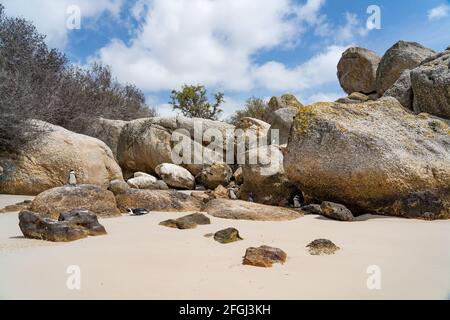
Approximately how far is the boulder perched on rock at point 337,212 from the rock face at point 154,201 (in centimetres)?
198

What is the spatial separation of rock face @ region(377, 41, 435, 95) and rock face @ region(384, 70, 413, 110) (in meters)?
3.79

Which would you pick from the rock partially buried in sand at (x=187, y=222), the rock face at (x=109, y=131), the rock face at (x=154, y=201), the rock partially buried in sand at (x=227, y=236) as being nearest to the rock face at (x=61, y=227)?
the rock partially buried in sand at (x=187, y=222)

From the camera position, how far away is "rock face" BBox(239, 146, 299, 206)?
6.63 metres

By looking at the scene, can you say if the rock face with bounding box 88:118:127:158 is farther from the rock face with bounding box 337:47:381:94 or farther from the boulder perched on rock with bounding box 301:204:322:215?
the boulder perched on rock with bounding box 301:204:322:215

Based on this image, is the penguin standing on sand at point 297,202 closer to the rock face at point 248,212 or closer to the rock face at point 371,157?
the rock face at point 371,157

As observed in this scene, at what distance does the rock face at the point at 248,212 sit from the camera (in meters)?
4.98

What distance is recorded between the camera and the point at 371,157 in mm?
5191

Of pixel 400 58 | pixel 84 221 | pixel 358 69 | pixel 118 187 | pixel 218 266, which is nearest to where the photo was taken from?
pixel 218 266

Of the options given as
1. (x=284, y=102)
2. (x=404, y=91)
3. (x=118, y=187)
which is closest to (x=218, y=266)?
(x=118, y=187)

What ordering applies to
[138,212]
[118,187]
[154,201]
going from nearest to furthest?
1. [138,212]
2. [154,201]
3. [118,187]

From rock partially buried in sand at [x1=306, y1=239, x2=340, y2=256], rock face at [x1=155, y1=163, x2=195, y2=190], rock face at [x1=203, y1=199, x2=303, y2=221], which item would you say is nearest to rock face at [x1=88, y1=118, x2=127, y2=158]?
rock face at [x1=155, y1=163, x2=195, y2=190]

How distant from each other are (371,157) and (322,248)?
8.15ft

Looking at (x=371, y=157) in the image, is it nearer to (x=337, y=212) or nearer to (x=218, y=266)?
(x=337, y=212)
